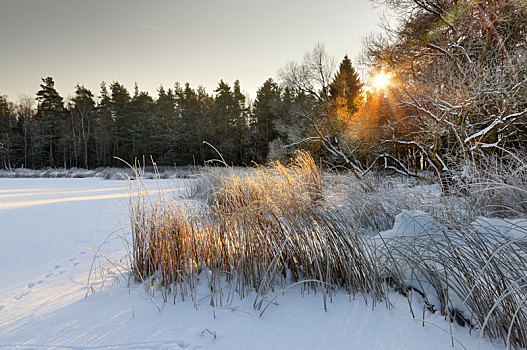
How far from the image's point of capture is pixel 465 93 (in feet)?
16.7

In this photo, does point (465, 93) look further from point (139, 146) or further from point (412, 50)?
point (139, 146)

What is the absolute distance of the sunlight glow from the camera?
836 cm

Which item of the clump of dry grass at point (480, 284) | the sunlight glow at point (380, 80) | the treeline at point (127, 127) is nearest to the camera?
the clump of dry grass at point (480, 284)

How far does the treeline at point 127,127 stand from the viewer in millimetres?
27000

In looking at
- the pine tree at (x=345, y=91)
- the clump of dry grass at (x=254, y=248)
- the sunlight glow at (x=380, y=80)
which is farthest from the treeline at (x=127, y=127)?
the clump of dry grass at (x=254, y=248)

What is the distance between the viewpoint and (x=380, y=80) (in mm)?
8711

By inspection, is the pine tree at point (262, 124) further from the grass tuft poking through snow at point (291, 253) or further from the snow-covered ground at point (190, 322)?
the snow-covered ground at point (190, 322)

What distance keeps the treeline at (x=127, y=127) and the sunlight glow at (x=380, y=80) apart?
17.2 meters

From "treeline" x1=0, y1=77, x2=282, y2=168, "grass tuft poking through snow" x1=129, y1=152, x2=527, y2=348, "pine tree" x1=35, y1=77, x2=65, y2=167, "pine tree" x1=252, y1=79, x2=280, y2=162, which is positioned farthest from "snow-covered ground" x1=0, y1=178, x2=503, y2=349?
"pine tree" x1=35, y1=77, x2=65, y2=167

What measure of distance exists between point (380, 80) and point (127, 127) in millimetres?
28506

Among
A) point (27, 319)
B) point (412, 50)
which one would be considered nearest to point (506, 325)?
point (27, 319)

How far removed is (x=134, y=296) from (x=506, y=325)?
1.99 metres

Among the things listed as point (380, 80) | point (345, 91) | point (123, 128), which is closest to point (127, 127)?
point (123, 128)

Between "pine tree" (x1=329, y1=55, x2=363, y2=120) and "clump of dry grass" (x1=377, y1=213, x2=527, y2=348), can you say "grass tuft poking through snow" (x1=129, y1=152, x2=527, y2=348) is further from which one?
"pine tree" (x1=329, y1=55, x2=363, y2=120)
